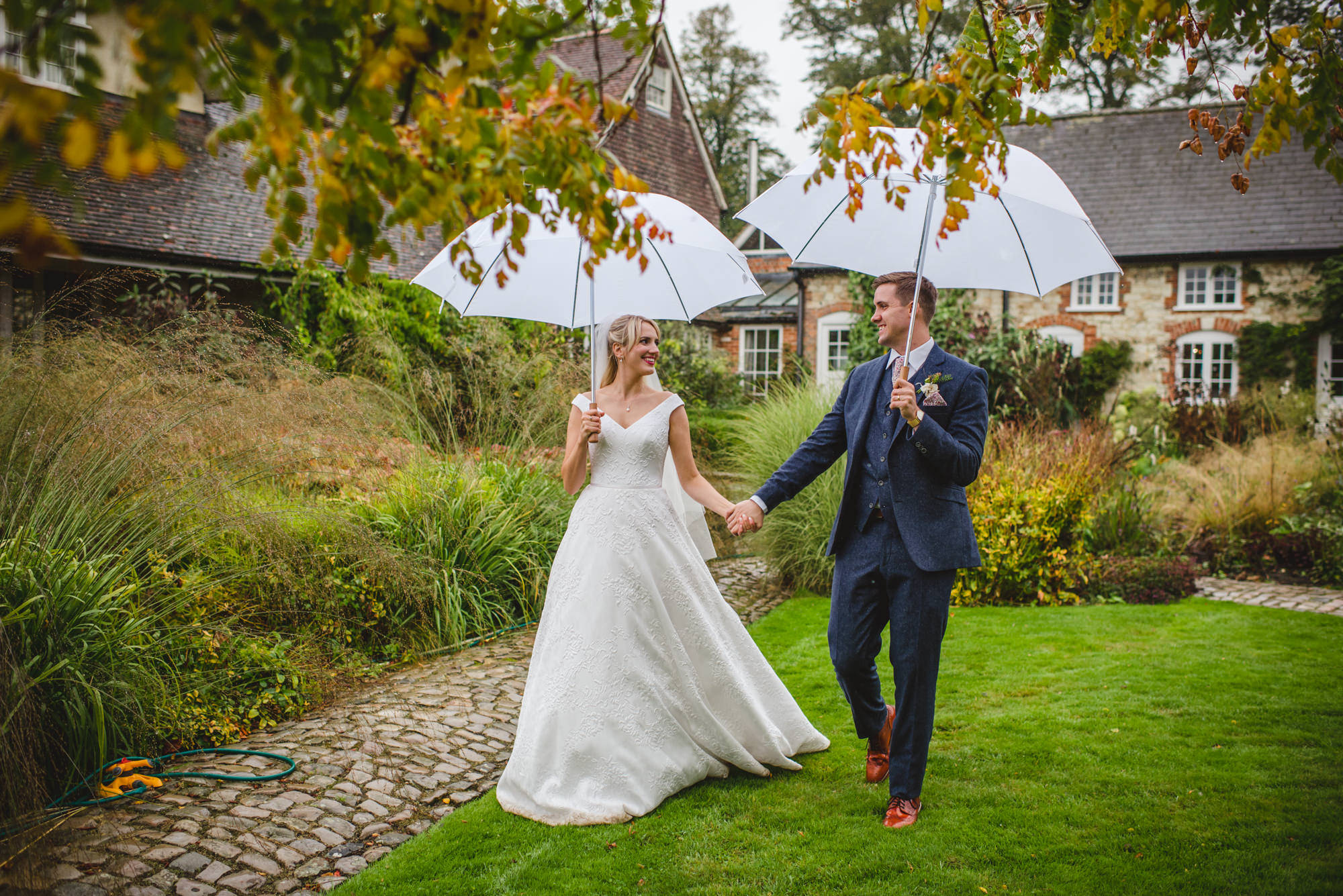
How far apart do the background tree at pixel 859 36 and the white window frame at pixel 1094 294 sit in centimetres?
1546

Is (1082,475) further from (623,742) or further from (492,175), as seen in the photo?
(492,175)

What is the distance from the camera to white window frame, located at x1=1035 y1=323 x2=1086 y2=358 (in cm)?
1955

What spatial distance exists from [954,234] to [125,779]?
441 cm

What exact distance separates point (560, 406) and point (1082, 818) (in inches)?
233

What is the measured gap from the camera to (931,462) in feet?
11.9

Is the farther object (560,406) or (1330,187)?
(1330,187)

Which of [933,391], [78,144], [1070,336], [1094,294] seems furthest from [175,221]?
[1094,294]

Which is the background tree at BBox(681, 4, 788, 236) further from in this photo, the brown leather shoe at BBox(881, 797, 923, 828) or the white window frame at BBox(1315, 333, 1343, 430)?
the brown leather shoe at BBox(881, 797, 923, 828)

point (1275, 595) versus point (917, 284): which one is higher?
point (917, 284)

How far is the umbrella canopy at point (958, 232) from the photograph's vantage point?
4070 millimetres

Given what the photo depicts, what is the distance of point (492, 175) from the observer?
67.2 inches

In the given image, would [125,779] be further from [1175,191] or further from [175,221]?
[1175,191]

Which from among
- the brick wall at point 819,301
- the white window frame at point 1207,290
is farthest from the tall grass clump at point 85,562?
the white window frame at point 1207,290

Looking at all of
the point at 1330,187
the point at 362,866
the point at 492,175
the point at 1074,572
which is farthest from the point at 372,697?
the point at 1330,187
